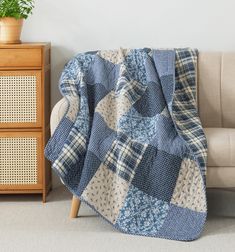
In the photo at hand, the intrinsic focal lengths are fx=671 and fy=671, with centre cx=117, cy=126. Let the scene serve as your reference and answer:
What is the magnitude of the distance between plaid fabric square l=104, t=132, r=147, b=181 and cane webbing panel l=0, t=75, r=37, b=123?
606 millimetres

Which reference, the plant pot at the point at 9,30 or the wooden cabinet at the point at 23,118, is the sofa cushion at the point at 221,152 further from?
the plant pot at the point at 9,30

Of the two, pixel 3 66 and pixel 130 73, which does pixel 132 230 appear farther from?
pixel 3 66

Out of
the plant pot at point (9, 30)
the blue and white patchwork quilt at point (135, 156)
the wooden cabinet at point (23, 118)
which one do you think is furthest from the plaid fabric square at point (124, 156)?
the plant pot at point (9, 30)

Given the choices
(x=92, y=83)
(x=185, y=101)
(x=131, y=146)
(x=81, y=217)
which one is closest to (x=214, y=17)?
(x=185, y=101)

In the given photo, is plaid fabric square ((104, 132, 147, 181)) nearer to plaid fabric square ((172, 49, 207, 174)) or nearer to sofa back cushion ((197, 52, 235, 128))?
A: plaid fabric square ((172, 49, 207, 174))

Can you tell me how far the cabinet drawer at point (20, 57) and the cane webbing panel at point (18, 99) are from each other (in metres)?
0.06

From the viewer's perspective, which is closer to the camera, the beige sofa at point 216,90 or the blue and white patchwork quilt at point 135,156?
the blue and white patchwork quilt at point 135,156

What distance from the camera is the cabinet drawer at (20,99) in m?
3.50

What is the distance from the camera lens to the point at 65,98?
329 cm

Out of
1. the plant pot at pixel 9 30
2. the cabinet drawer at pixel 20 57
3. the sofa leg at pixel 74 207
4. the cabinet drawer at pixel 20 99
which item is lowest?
the sofa leg at pixel 74 207

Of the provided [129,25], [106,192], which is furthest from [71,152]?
[129,25]

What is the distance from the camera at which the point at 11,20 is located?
354cm

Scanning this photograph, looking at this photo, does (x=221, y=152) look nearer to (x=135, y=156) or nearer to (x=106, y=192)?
→ (x=135, y=156)

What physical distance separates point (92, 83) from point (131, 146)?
0.49 meters
